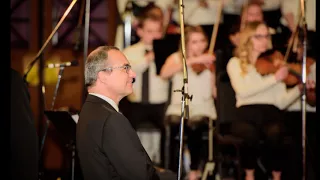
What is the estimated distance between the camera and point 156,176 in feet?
7.91

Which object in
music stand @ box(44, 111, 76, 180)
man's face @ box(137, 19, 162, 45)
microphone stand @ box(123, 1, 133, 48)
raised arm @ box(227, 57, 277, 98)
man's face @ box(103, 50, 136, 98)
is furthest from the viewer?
microphone stand @ box(123, 1, 133, 48)

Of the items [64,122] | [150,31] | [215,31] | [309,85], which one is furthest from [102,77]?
[309,85]

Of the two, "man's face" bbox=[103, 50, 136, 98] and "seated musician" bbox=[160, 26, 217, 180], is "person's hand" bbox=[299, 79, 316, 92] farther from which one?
"man's face" bbox=[103, 50, 136, 98]

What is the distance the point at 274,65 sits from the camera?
5.50m

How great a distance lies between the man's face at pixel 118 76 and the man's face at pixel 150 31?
114 inches

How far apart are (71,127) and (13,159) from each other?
1944 millimetres

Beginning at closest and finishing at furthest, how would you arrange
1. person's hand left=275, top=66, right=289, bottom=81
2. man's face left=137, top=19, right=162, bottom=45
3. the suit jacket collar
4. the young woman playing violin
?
the suit jacket collar → the young woman playing violin → person's hand left=275, top=66, right=289, bottom=81 → man's face left=137, top=19, right=162, bottom=45

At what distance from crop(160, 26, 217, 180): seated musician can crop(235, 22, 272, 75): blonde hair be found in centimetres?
34

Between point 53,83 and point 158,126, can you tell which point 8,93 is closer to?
point 158,126

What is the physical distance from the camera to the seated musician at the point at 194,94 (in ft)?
17.4

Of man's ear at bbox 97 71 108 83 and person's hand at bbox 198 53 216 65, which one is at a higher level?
person's hand at bbox 198 53 216 65

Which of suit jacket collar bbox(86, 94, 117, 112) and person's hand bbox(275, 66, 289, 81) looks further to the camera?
person's hand bbox(275, 66, 289, 81)

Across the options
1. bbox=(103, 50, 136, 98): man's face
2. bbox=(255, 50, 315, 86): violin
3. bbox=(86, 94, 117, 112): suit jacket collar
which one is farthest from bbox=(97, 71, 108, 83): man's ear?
bbox=(255, 50, 315, 86): violin

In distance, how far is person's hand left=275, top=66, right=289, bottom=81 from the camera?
535 cm
